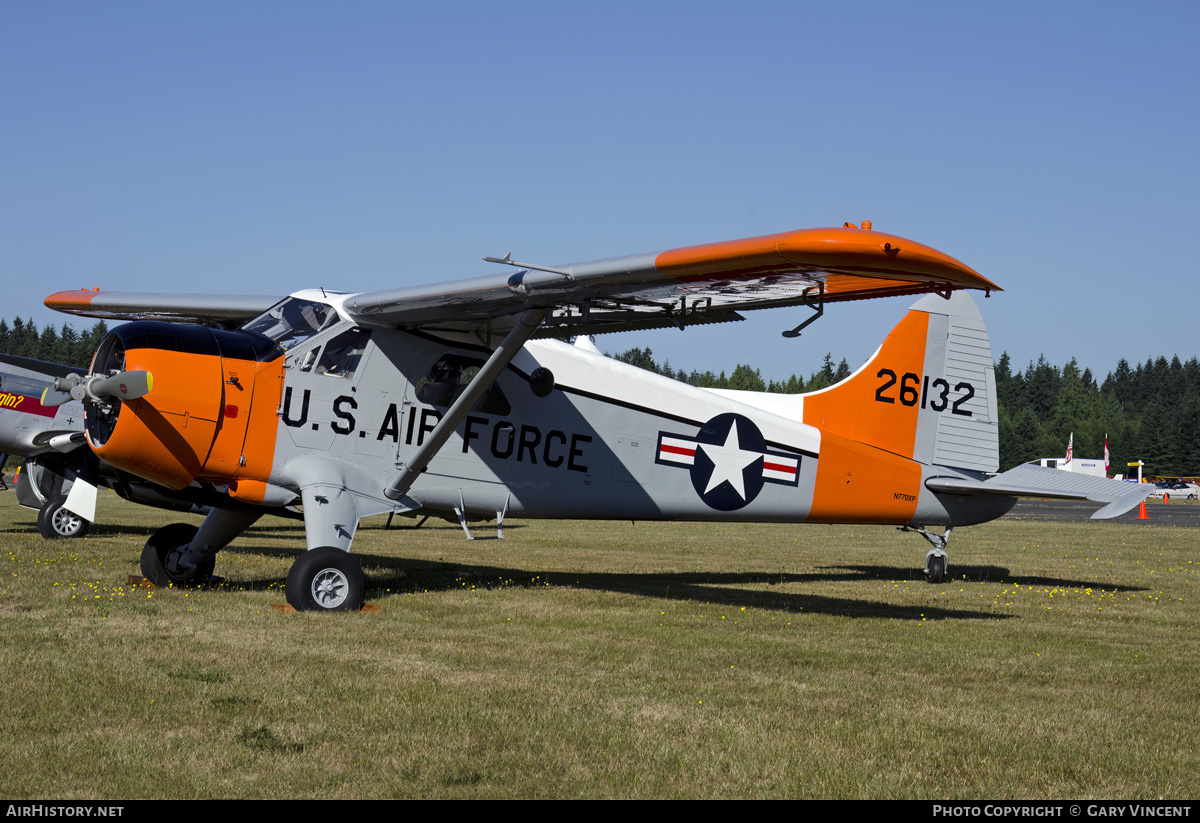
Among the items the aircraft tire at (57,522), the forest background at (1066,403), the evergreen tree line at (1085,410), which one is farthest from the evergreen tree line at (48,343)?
the aircraft tire at (57,522)

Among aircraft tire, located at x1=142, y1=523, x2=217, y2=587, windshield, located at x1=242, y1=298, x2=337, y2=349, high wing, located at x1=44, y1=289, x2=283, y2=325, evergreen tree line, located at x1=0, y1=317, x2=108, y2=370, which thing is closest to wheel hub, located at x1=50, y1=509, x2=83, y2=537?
high wing, located at x1=44, y1=289, x2=283, y2=325

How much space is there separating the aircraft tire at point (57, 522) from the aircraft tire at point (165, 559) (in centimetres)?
715

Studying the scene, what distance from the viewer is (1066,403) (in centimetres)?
16812

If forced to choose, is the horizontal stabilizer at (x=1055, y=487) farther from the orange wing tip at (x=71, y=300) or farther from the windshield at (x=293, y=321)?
the orange wing tip at (x=71, y=300)

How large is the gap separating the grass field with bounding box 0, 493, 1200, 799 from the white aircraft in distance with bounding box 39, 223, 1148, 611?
978 mm

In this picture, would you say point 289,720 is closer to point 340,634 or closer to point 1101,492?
point 340,634

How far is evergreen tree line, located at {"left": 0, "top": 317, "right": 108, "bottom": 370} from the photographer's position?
125 metres

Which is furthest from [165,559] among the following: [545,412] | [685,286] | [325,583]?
[685,286]

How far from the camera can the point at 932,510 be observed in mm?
13297

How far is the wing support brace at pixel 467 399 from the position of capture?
30.8 feet

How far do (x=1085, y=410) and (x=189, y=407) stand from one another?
174038mm

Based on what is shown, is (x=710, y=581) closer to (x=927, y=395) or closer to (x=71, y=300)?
(x=927, y=395)

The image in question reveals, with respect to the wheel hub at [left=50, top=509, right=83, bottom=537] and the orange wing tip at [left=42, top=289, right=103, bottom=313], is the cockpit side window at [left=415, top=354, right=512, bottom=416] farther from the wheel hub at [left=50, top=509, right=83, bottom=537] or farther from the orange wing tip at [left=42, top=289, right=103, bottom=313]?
the wheel hub at [left=50, top=509, right=83, bottom=537]

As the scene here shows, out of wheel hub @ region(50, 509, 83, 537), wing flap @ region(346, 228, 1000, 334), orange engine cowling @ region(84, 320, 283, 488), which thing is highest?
wing flap @ region(346, 228, 1000, 334)
